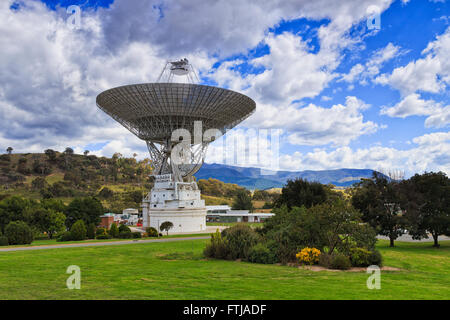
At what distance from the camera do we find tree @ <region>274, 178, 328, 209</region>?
37219mm

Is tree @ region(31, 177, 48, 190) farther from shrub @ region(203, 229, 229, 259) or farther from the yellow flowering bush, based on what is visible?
the yellow flowering bush

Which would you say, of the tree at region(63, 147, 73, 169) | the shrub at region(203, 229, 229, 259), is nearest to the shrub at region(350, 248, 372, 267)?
the shrub at region(203, 229, 229, 259)

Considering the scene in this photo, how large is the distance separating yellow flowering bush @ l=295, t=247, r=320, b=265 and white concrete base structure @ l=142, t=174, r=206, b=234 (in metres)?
33.8

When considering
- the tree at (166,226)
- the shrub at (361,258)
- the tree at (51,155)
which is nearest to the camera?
the shrub at (361,258)

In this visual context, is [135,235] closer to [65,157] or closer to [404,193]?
[404,193]

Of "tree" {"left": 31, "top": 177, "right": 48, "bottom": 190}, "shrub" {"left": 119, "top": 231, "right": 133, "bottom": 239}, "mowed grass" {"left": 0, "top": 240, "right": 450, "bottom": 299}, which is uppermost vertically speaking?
"tree" {"left": 31, "top": 177, "right": 48, "bottom": 190}

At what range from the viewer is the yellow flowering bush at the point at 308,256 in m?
17.4

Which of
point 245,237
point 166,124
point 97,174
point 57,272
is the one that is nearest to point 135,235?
point 166,124

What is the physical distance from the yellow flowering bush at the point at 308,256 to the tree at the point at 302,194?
62.7 ft

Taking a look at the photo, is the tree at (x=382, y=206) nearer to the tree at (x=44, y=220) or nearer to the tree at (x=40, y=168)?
the tree at (x=44, y=220)

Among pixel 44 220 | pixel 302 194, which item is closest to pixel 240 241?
pixel 302 194

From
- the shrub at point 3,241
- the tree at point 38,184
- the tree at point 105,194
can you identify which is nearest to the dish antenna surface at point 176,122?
the shrub at point 3,241
